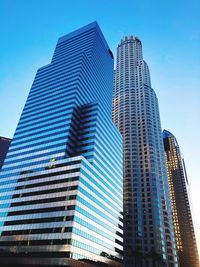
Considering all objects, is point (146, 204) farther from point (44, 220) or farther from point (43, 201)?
point (44, 220)

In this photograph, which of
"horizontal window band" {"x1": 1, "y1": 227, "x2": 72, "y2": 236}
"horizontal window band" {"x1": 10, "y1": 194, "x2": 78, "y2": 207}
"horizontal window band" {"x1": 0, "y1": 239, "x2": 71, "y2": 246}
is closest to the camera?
"horizontal window band" {"x1": 0, "y1": 239, "x2": 71, "y2": 246}

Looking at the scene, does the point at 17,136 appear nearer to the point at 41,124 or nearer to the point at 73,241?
the point at 41,124

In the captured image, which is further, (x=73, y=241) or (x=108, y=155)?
(x=108, y=155)

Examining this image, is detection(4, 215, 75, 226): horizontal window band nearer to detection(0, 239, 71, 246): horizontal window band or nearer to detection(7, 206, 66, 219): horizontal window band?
detection(7, 206, 66, 219): horizontal window band

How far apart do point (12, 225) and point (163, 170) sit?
119621 millimetres

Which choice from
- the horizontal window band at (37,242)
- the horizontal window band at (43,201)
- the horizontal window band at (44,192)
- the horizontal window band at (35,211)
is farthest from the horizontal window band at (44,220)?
the horizontal window band at (44,192)

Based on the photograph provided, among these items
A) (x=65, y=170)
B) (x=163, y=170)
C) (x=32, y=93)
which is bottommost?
(x=65, y=170)

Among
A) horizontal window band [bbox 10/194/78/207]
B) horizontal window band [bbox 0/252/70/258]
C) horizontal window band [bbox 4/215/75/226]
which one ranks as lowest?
horizontal window band [bbox 0/252/70/258]

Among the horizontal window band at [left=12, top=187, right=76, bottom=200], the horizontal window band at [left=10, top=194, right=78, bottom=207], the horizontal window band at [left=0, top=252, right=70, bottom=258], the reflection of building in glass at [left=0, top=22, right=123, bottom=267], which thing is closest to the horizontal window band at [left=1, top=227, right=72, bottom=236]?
the reflection of building in glass at [left=0, top=22, right=123, bottom=267]

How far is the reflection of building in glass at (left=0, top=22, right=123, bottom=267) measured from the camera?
87.6 m

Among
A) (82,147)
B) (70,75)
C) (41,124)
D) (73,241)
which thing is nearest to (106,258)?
(73,241)

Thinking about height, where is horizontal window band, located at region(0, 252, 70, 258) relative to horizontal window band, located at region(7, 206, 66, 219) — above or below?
below

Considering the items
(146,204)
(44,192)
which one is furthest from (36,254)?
(146,204)

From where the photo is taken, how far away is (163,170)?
606 ft
